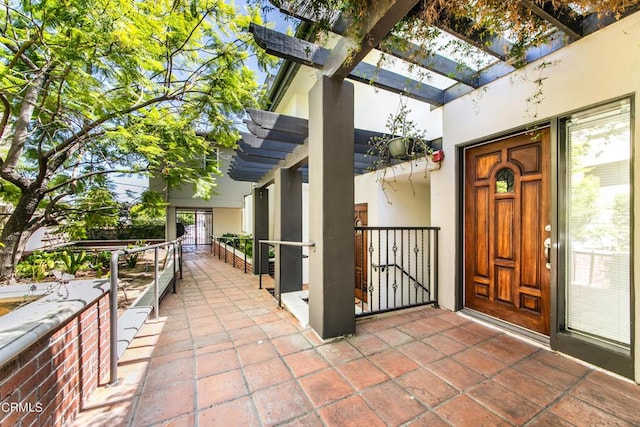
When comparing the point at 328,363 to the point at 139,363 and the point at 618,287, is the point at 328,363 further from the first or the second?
the point at 618,287

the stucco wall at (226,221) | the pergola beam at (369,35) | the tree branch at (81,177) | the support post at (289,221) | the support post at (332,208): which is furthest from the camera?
the stucco wall at (226,221)

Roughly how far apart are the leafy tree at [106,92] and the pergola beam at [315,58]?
→ 1.01 meters

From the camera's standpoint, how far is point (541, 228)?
251 cm

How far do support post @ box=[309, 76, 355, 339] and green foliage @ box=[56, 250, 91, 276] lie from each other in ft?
21.9

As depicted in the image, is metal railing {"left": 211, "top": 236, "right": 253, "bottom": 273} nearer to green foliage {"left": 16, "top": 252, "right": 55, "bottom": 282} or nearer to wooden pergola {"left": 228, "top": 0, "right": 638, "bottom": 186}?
green foliage {"left": 16, "top": 252, "right": 55, "bottom": 282}

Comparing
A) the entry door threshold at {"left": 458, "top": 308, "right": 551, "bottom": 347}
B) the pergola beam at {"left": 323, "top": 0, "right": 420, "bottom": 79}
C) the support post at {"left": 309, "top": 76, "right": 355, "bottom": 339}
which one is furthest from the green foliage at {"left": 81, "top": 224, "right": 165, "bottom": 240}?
the entry door threshold at {"left": 458, "top": 308, "right": 551, "bottom": 347}

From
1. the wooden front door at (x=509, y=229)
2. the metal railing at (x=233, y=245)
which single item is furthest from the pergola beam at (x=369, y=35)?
the metal railing at (x=233, y=245)

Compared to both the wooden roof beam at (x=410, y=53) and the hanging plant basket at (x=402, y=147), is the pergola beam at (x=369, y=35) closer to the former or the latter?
the wooden roof beam at (x=410, y=53)

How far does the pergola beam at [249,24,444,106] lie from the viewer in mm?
2248

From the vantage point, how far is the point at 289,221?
4785 millimetres

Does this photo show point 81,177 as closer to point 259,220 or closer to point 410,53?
point 259,220

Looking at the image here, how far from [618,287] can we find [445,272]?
4.91ft

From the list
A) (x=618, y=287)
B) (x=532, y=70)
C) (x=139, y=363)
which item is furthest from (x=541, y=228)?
(x=139, y=363)

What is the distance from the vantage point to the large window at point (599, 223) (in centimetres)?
203
